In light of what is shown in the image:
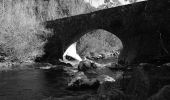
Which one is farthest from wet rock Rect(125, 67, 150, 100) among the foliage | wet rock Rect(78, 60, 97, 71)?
the foliage

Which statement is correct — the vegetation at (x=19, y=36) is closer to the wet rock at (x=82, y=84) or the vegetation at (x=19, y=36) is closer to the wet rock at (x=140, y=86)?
the wet rock at (x=82, y=84)

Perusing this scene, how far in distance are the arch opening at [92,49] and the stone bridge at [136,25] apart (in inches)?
158

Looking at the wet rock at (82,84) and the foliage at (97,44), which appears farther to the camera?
the foliage at (97,44)

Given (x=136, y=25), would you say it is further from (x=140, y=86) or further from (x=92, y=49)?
(x=140, y=86)

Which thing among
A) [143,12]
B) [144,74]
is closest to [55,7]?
[143,12]

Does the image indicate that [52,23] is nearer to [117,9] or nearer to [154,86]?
[117,9]

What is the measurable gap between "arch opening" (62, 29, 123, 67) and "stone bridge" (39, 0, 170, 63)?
402cm

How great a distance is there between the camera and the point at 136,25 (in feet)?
78.5

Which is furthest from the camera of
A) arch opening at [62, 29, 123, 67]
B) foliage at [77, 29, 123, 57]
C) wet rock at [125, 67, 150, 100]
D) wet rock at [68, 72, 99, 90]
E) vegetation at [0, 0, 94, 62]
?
foliage at [77, 29, 123, 57]

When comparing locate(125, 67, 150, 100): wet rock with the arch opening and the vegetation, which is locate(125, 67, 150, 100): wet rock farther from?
the arch opening

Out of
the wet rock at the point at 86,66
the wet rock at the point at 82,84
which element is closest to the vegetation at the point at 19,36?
the wet rock at the point at 86,66

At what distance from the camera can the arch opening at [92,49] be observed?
34.1 meters

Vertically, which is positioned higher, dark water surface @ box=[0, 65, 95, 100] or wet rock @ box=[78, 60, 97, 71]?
wet rock @ box=[78, 60, 97, 71]

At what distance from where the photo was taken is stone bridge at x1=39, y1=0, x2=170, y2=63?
21.3 m
